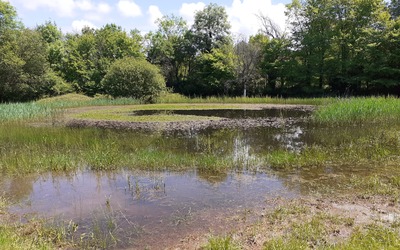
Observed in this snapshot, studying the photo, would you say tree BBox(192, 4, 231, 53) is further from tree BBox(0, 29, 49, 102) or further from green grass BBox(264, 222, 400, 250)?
green grass BBox(264, 222, 400, 250)

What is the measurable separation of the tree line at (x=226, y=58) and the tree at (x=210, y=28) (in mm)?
119

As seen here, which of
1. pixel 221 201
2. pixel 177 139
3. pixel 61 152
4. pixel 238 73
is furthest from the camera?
pixel 238 73

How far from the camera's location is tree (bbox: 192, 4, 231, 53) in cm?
3871

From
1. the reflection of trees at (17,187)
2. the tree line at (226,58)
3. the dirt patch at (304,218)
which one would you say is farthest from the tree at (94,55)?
the dirt patch at (304,218)

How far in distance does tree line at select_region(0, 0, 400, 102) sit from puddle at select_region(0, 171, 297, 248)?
21.0 m

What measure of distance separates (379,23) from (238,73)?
13.7 meters

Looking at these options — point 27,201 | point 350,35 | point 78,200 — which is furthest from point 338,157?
point 350,35

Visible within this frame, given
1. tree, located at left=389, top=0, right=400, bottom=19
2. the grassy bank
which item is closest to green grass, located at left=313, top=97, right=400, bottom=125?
the grassy bank

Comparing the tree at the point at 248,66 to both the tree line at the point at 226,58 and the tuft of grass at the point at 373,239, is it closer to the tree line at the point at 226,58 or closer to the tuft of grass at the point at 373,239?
the tree line at the point at 226,58

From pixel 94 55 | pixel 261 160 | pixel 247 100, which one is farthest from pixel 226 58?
pixel 261 160

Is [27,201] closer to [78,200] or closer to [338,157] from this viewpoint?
[78,200]

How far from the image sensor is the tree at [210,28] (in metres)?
38.7

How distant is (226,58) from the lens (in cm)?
3488

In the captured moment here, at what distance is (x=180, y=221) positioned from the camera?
4.62m
